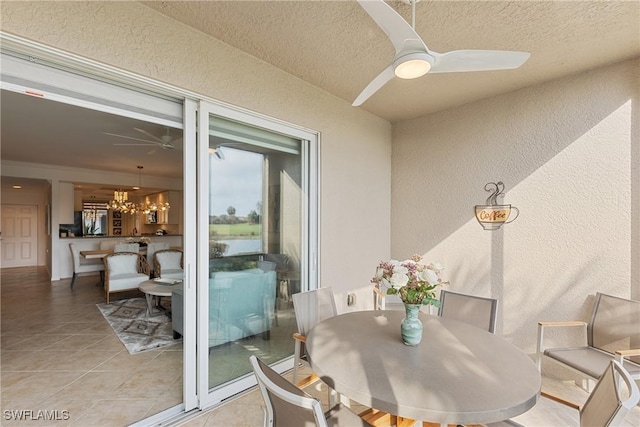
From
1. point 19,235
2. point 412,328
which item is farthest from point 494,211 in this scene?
point 19,235

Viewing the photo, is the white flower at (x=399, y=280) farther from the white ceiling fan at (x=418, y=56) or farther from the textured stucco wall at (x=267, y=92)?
the textured stucco wall at (x=267, y=92)

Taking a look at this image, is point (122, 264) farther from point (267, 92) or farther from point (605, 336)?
point (605, 336)

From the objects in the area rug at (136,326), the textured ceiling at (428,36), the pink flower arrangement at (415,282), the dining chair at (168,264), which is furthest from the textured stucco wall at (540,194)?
the dining chair at (168,264)

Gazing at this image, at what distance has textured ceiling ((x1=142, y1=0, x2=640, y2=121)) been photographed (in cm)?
186

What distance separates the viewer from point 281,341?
288 cm

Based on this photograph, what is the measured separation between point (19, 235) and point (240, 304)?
34.9ft

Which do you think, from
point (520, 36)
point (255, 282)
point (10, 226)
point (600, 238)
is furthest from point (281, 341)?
point (10, 226)

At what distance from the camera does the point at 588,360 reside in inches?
85.7

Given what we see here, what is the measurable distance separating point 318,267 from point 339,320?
1075 mm

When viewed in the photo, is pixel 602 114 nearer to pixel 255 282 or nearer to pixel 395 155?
pixel 395 155

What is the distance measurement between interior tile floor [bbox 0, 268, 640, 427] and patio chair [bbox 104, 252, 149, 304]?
83 cm

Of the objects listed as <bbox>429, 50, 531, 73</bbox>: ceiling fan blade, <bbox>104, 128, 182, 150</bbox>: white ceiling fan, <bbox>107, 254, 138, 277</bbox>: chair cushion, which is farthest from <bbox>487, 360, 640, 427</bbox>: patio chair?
<bbox>107, 254, 138, 277</bbox>: chair cushion

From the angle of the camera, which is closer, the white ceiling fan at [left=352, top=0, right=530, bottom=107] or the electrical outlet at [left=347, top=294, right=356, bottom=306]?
the white ceiling fan at [left=352, top=0, right=530, bottom=107]

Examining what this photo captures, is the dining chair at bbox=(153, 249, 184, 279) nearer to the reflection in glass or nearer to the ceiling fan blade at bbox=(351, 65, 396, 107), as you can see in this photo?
the reflection in glass
